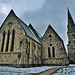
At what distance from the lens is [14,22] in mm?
19641

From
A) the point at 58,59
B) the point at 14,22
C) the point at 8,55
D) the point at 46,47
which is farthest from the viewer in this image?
the point at 46,47

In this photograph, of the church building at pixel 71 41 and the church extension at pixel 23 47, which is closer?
the church extension at pixel 23 47

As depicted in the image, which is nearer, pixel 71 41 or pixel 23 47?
pixel 23 47

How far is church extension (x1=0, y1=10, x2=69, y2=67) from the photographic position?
54.9ft

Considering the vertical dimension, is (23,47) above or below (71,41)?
below

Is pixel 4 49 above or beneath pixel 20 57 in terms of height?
above

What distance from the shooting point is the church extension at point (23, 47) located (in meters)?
16.7

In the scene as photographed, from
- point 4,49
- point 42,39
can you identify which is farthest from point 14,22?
point 42,39

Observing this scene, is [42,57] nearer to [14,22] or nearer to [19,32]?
[19,32]

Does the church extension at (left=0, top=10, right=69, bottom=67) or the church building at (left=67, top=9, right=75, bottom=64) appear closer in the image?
the church extension at (left=0, top=10, right=69, bottom=67)

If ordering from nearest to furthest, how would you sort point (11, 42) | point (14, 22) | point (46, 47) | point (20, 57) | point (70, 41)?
1. point (20, 57)
2. point (11, 42)
3. point (14, 22)
4. point (46, 47)
5. point (70, 41)

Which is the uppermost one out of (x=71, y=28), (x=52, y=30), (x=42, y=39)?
(x=71, y=28)

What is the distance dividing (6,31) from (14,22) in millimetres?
2652

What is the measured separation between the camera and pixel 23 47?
1667 centimetres
